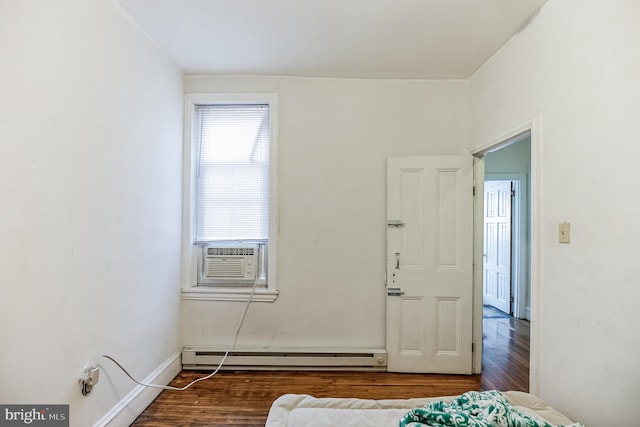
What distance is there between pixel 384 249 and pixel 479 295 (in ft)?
3.07

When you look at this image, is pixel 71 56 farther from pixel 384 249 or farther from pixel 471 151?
pixel 471 151

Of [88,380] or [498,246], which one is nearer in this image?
[88,380]

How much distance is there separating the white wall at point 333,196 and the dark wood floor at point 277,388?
0.29 meters

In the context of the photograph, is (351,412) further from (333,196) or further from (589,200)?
(333,196)

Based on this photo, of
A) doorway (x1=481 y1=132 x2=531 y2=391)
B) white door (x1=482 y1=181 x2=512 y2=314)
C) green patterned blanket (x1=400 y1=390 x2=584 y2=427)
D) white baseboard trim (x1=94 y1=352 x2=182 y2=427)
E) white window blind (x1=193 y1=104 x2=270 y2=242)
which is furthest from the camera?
white door (x1=482 y1=181 x2=512 y2=314)

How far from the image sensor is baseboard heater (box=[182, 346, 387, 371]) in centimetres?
272

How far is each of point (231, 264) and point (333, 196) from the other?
1.16 metres

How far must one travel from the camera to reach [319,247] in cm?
283


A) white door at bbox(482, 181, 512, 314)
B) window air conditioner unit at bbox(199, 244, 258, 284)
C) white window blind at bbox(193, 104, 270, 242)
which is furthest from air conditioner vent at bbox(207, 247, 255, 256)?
white door at bbox(482, 181, 512, 314)

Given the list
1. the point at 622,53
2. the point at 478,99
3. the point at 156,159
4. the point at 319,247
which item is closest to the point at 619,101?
the point at 622,53

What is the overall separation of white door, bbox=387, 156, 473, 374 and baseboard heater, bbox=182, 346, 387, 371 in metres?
0.36

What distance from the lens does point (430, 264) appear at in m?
2.71

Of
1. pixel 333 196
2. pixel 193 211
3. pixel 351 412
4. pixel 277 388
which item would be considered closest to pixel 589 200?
pixel 351 412

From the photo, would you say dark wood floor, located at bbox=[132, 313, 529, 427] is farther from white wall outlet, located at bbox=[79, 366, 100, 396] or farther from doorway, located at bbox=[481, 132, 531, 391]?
doorway, located at bbox=[481, 132, 531, 391]
